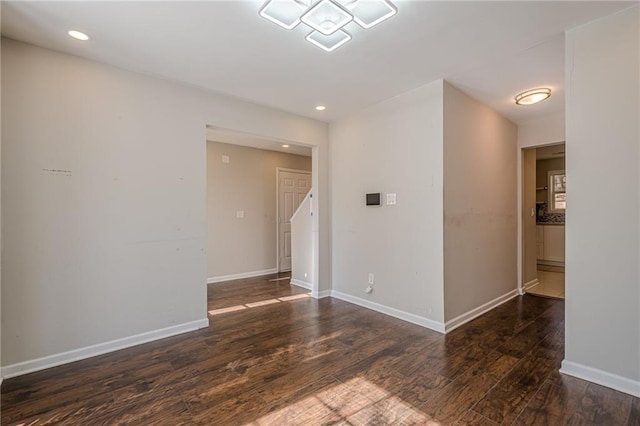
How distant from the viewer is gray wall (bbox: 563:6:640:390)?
199cm

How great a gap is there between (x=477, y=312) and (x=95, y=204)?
416 centimetres

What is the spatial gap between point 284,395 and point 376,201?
2.39 m

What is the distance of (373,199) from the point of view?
3.76 metres

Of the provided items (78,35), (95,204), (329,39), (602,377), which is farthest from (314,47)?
(602,377)

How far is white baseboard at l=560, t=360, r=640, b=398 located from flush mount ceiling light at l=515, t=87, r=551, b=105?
271 cm

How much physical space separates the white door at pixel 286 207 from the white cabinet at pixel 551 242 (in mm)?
5606

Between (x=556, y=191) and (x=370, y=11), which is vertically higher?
(x=370, y=11)

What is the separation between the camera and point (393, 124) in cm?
357

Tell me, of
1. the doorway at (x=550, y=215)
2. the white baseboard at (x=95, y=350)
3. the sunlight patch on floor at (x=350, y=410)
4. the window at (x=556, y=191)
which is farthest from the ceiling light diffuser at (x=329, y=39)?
the window at (x=556, y=191)

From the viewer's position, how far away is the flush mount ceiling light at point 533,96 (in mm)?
3259

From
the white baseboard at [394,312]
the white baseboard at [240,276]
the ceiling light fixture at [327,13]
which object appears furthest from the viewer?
the white baseboard at [240,276]

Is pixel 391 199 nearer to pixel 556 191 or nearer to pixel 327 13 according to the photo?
pixel 327 13

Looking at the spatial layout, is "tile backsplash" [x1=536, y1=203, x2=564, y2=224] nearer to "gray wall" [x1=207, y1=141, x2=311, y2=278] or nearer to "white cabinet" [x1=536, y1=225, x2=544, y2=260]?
"white cabinet" [x1=536, y1=225, x2=544, y2=260]

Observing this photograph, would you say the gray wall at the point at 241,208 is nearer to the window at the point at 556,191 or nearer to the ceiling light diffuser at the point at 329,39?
the ceiling light diffuser at the point at 329,39
